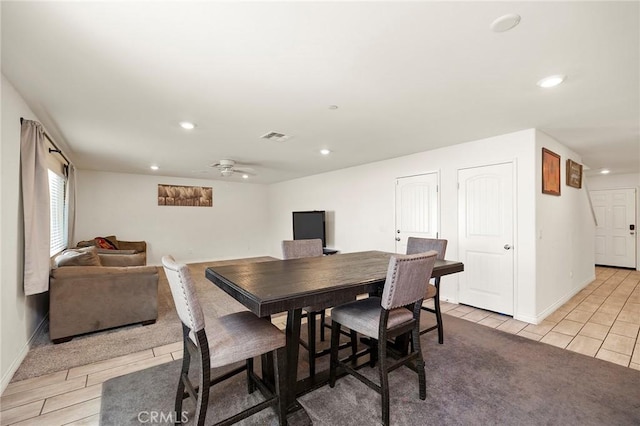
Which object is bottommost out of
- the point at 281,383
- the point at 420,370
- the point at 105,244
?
the point at 420,370

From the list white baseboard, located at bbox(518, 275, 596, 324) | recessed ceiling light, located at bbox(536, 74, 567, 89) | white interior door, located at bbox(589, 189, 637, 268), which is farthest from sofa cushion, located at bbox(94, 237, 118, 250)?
white interior door, located at bbox(589, 189, 637, 268)

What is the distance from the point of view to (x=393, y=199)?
5023 mm

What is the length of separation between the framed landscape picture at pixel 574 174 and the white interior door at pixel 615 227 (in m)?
3.39

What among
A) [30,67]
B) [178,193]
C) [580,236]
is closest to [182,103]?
[30,67]

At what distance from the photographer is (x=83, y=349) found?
276 centimetres

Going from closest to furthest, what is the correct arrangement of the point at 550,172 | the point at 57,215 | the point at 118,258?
the point at 550,172 → the point at 118,258 → the point at 57,215

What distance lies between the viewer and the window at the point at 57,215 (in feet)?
14.1

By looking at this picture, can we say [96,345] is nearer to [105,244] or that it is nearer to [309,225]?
[105,244]

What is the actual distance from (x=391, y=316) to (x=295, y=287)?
73 centimetres

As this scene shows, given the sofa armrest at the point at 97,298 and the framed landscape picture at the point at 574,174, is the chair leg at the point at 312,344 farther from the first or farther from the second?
the framed landscape picture at the point at 574,174

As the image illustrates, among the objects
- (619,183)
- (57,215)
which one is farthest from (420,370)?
(619,183)

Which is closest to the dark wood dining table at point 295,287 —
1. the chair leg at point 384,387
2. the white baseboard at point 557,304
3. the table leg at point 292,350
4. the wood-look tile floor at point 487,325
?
the table leg at point 292,350

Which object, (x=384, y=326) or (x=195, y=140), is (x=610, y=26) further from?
(x=195, y=140)

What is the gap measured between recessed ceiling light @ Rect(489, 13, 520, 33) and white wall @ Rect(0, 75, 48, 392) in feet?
11.2
